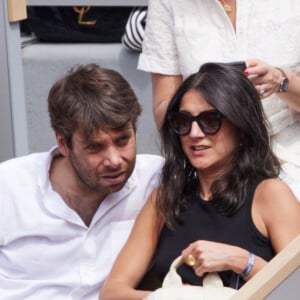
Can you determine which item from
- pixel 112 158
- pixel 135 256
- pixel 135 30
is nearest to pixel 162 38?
pixel 112 158

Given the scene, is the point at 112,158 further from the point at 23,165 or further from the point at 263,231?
the point at 263,231

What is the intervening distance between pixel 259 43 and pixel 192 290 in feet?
2.66

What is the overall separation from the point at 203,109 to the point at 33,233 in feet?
1.93

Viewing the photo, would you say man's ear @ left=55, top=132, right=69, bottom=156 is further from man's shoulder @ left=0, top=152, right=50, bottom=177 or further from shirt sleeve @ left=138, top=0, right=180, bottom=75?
shirt sleeve @ left=138, top=0, right=180, bottom=75

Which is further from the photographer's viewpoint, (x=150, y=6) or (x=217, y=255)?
(x=150, y=6)

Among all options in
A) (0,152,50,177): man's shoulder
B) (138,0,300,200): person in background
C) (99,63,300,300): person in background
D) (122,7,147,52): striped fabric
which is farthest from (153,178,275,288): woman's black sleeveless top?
(122,7,147,52): striped fabric

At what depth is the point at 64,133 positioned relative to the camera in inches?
88.0

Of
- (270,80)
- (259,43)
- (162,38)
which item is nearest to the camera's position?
(270,80)

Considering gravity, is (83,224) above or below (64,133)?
below

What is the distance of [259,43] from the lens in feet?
7.88

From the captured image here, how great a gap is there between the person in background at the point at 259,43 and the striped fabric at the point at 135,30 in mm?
1156

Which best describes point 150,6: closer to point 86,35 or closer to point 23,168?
point 23,168

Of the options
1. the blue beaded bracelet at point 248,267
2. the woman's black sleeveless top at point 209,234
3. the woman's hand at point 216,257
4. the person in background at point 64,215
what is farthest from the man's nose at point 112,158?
the blue beaded bracelet at point 248,267

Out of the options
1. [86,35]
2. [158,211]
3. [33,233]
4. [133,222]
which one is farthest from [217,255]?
[86,35]
